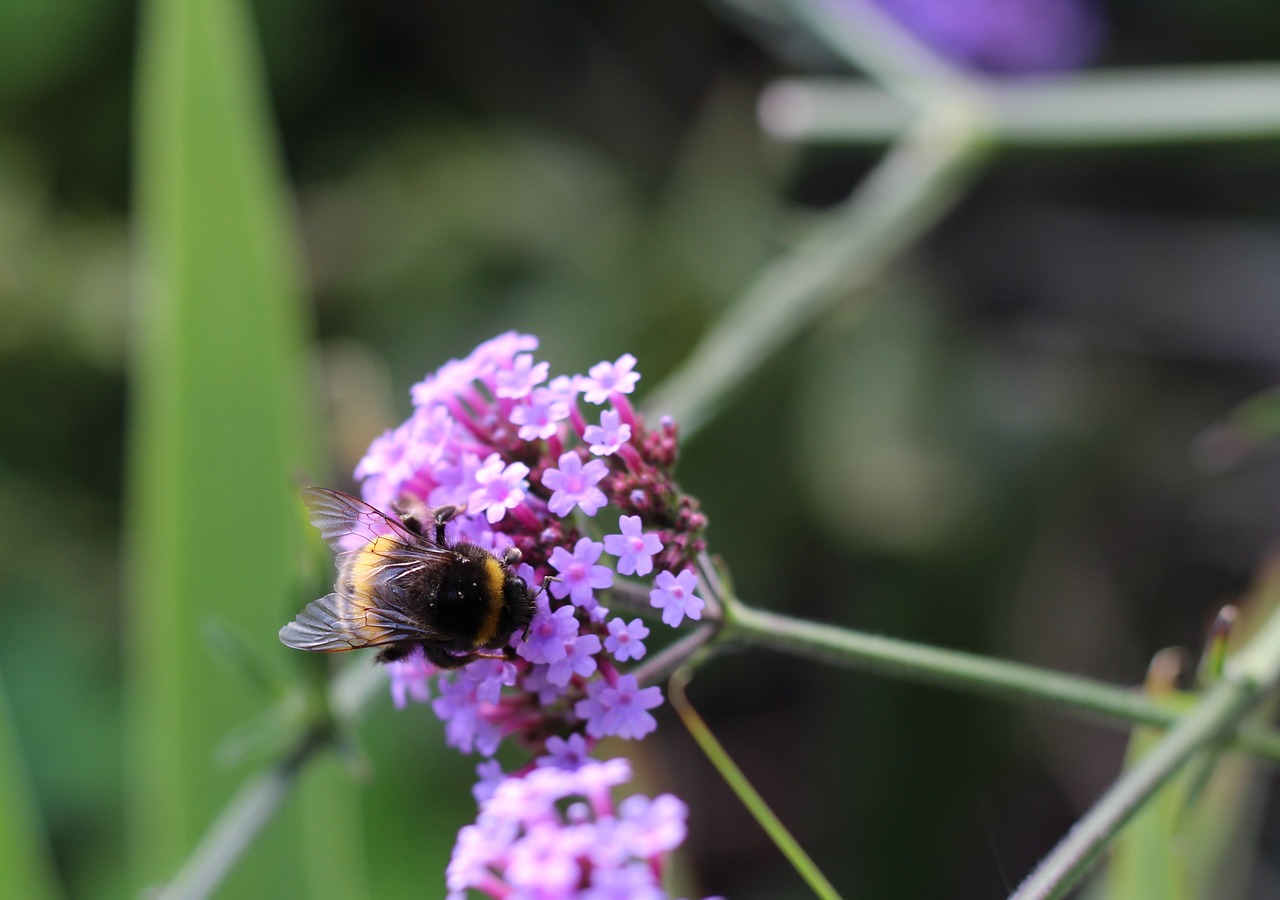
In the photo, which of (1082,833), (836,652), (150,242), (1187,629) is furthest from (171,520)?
(1187,629)

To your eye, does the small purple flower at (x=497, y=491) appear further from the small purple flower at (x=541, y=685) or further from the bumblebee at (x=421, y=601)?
the small purple flower at (x=541, y=685)

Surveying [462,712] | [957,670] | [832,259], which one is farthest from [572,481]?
[832,259]

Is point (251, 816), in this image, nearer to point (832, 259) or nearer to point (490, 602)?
point (490, 602)

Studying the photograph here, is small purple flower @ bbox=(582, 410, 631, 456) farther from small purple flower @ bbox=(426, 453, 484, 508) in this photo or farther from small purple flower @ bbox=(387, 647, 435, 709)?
small purple flower @ bbox=(387, 647, 435, 709)

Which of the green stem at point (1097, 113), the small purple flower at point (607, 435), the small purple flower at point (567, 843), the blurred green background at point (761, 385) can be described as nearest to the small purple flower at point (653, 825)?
the small purple flower at point (567, 843)

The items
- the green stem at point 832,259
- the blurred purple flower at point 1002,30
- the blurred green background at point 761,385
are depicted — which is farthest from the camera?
the blurred purple flower at point 1002,30

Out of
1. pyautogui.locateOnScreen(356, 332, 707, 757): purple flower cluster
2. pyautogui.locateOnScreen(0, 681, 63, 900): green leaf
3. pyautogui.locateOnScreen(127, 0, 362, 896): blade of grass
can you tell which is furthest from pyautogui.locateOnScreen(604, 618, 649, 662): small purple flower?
pyautogui.locateOnScreen(0, 681, 63, 900): green leaf

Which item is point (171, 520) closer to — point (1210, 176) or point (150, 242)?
point (150, 242)
